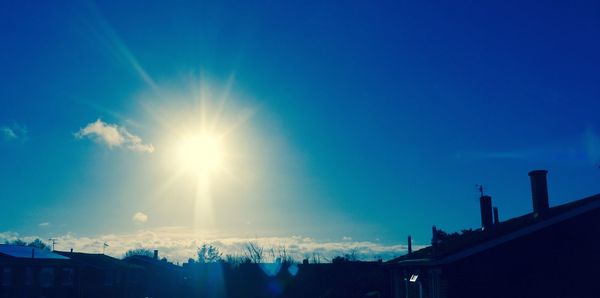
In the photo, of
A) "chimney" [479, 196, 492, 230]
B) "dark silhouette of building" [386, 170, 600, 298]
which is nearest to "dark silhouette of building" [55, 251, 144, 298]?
"chimney" [479, 196, 492, 230]

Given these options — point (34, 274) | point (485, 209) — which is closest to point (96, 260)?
point (34, 274)

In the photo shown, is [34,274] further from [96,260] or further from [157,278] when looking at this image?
[157,278]

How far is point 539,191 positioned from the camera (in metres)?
20.5

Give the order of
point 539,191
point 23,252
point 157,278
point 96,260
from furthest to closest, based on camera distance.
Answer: point 157,278 < point 96,260 < point 23,252 < point 539,191

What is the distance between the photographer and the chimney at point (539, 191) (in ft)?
66.5

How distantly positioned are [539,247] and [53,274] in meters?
39.6

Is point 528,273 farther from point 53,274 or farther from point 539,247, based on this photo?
point 53,274

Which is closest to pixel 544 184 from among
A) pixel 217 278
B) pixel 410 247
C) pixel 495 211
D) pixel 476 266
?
pixel 476 266

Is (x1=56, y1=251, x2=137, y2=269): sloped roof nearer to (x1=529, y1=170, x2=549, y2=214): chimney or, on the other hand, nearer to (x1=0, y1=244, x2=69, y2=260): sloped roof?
(x1=0, y1=244, x2=69, y2=260): sloped roof

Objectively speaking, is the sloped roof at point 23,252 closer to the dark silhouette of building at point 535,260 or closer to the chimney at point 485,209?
the chimney at point 485,209

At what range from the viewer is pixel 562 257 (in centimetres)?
1828

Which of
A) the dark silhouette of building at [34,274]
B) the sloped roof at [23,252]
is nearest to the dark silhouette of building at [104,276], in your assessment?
the dark silhouette of building at [34,274]

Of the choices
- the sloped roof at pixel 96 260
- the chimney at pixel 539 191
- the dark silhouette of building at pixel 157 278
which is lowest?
A: the dark silhouette of building at pixel 157 278

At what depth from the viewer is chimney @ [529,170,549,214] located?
20281mm
